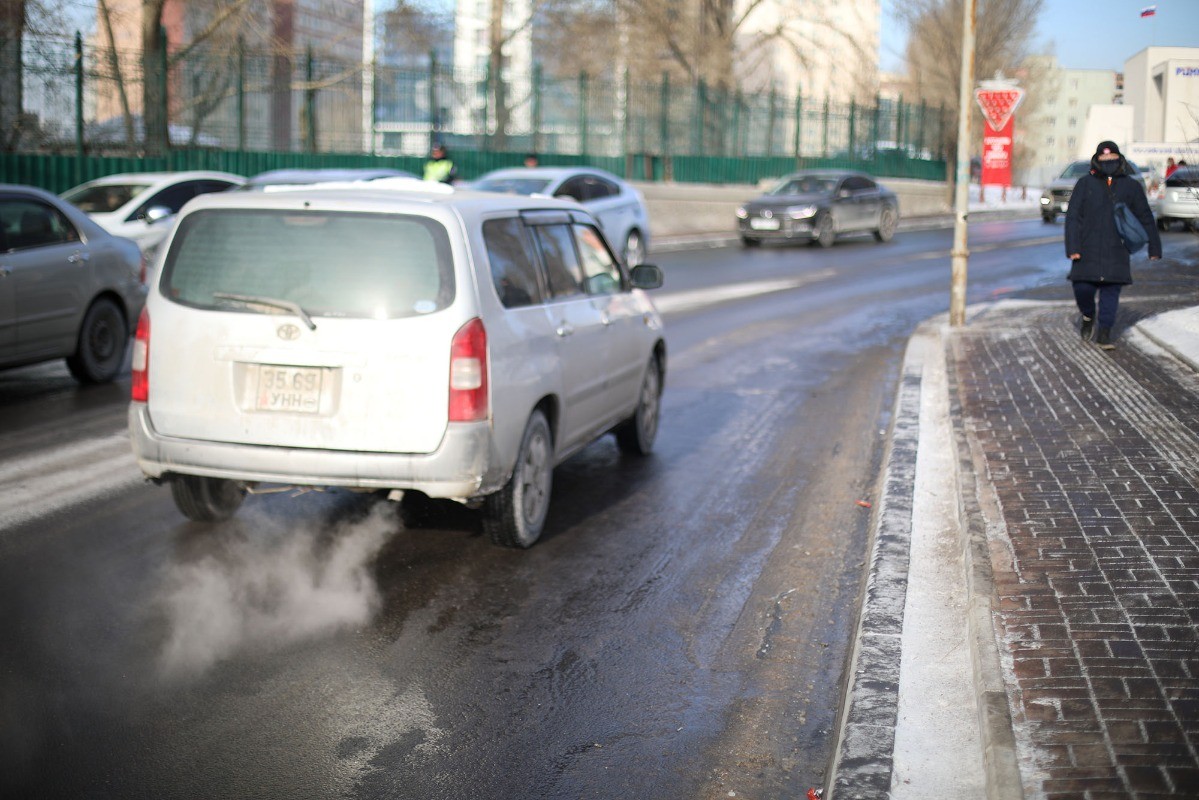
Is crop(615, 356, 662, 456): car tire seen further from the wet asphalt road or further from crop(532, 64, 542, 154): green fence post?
crop(532, 64, 542, 154): green fence post

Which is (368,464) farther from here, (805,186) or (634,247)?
(805,186)

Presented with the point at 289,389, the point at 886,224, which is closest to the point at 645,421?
the point at 289,389

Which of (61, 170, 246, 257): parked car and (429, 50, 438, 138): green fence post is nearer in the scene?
(61, 170, 246, 257): parked car

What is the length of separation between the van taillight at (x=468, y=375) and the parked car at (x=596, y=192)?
1482cm

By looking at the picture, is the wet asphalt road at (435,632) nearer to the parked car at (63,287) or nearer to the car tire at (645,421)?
the car tire at (645,421)

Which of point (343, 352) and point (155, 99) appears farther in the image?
point (155, 99)

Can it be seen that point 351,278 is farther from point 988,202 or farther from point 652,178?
point 988,202

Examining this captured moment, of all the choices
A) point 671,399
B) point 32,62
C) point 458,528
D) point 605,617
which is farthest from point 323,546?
point 32,62

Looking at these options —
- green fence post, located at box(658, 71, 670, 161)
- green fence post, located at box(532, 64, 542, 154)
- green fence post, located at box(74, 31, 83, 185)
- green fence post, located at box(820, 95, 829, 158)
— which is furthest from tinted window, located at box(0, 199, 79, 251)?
green fence post, located at box(820, 95, 829, 158)

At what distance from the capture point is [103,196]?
17609 millimetres

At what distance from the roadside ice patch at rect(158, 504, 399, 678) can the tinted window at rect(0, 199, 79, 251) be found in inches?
191

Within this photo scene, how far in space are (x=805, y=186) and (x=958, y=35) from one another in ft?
68.4

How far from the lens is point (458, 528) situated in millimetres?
7125

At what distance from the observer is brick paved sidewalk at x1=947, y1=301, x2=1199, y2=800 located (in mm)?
3861
